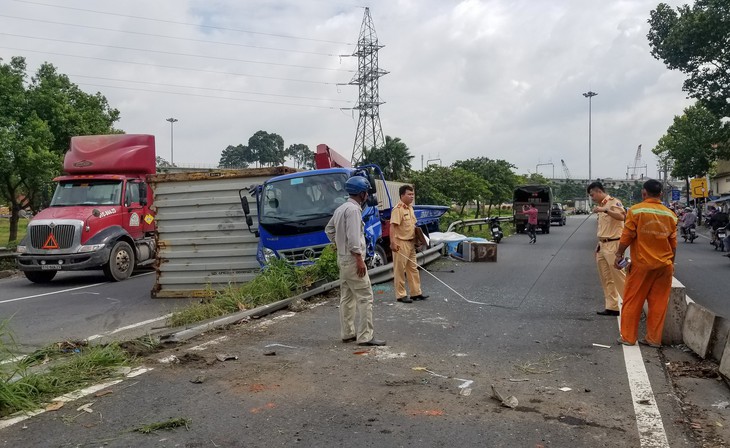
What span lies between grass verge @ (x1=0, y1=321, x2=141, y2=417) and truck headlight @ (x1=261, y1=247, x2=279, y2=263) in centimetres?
396

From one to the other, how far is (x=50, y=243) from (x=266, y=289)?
A: 22.4ft

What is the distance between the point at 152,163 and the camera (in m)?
14.7

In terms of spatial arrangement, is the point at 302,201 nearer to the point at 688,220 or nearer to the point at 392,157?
the point at 688,220

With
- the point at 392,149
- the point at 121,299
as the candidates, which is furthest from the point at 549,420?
the point at 392,149

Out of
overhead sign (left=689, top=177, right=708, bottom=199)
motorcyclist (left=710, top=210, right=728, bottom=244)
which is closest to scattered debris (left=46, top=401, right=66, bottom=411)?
motorcyclist (left=710, top=210, right=728, bottom=244)

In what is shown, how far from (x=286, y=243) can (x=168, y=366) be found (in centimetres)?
466

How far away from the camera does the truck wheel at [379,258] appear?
11.3 m

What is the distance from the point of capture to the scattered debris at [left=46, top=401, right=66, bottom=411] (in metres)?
4.40

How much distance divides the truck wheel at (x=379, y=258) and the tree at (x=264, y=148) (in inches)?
3743

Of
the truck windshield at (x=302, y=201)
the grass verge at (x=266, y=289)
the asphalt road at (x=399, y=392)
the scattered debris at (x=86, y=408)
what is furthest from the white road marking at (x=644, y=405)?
the truck windshield at (x=302, y=201)

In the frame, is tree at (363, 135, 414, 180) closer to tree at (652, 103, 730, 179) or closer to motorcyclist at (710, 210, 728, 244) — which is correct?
tree at (652, 103, 730, 179)

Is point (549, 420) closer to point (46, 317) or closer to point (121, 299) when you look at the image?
point (46, 317)

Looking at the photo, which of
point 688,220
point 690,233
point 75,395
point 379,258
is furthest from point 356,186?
point 690,233

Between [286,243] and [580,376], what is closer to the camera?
[580,376]
